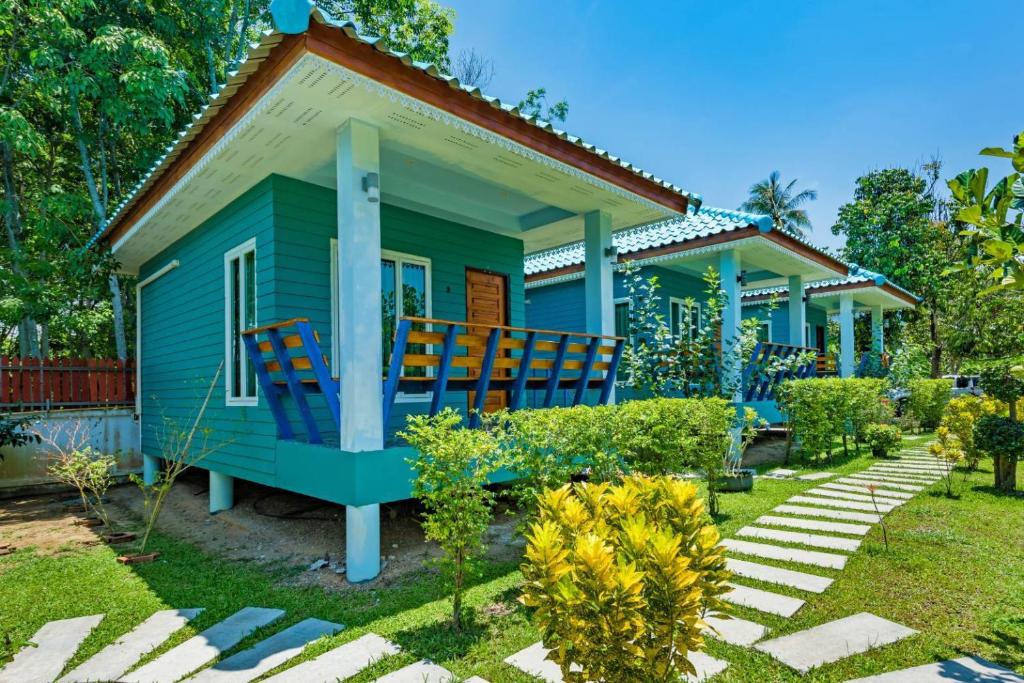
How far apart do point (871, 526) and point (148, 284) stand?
10.2m

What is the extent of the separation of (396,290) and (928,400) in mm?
12137

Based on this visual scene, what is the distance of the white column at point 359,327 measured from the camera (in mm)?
4211

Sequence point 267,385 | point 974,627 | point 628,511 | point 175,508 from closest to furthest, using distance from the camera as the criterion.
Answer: point 628,511 → point 974,627 → point 267,385 → point 175,508

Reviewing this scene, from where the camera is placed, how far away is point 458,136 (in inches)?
186

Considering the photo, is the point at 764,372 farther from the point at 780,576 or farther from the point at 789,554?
the point at 780,576

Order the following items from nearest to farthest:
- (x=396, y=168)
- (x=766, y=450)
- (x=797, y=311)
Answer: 1. (x=396, y=168)
2. (x=766, y=450)
3. (x=797, y=311)

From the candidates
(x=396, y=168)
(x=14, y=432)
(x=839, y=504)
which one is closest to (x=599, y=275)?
(x=396, y=168)

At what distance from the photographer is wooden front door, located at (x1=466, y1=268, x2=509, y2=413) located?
302 inches

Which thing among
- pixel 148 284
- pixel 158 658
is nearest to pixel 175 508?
pixel 148 284

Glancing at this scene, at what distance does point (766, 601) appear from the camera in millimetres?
3367

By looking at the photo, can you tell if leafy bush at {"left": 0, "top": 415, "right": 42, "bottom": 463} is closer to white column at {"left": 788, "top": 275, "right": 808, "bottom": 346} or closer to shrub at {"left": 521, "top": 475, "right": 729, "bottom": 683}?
shrub at {"left": 521, "top": 475, "right": 729, "bottom": 683}

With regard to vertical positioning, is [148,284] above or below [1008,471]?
above

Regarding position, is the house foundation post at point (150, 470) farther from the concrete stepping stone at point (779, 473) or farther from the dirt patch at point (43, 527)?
the concrete stepping stone at point (779, 473)

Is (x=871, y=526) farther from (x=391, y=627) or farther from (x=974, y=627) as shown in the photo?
(x=391, y=627)
